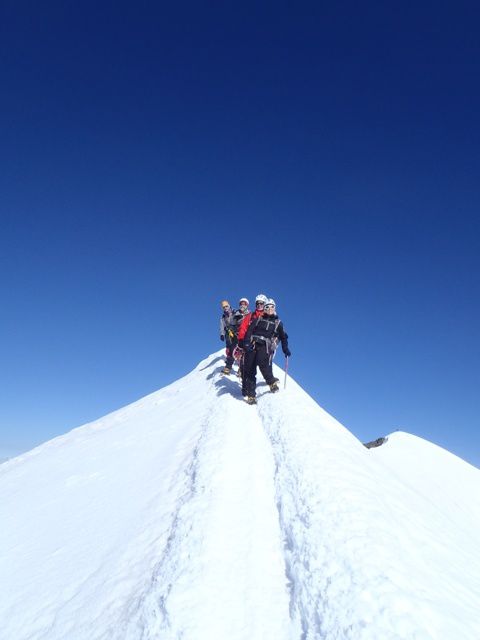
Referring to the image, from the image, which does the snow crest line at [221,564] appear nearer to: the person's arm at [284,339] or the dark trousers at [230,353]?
the person's arm at [284,339]

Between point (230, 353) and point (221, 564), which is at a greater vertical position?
point (230, 353)

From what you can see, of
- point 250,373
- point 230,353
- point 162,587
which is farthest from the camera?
point 230,353

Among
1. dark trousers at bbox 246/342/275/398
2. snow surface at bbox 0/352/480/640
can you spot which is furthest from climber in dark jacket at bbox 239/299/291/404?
snow surface at bbox 0/352/480/640

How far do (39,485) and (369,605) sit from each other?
8.83 meters

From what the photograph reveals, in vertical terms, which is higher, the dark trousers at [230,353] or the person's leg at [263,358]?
the dark trousers at [230,353]

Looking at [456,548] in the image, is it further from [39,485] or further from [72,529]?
[39,485]

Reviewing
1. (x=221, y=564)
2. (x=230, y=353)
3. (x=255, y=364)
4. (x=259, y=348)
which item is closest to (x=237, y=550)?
(x=221, y=564)

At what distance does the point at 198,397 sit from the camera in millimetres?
11656

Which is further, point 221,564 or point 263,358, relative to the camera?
point 263,358

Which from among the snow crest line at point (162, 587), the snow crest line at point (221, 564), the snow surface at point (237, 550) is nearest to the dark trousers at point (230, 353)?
the snow surface at point (237, 550)

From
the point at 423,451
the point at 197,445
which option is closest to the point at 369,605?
the point at 197,445

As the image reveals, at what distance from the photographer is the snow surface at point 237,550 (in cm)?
298

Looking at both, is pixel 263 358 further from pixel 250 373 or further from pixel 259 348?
pixel 250 373

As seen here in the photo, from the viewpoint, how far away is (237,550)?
154 inches
